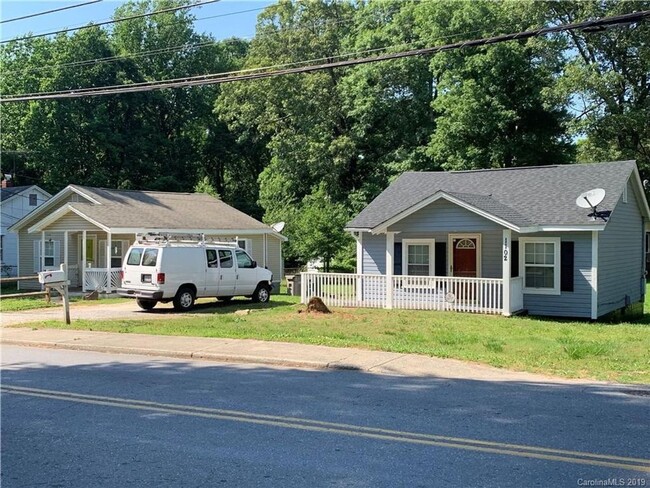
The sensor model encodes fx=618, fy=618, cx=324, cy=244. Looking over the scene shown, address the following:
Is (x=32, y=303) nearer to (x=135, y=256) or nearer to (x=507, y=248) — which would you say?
(x=135, y=256)

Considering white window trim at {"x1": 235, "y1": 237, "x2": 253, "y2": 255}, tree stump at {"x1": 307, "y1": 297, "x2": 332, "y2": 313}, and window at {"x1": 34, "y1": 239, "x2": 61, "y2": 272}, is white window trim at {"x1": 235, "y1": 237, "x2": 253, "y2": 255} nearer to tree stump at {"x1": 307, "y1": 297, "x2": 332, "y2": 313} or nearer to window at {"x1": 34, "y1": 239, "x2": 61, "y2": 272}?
window at {"x1": 34, "y1": 239, "x2": 61, "y2": 272}

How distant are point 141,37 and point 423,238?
4247cm

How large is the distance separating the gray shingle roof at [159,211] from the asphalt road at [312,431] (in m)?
17.5

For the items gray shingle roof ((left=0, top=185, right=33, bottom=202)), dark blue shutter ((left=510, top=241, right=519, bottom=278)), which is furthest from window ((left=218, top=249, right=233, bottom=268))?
gray shingle roof ((left=0, top=185, right=33, bottom=202))

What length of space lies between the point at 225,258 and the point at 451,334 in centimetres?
919

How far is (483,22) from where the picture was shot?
36.8m

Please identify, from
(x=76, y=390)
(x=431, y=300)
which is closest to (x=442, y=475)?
(x=76, y=390)

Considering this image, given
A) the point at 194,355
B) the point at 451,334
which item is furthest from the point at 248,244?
the point at 194,355

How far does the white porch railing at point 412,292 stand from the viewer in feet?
62.1

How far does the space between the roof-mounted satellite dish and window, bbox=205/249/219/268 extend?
11587 mm

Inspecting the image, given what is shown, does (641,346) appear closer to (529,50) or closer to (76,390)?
(76,390)

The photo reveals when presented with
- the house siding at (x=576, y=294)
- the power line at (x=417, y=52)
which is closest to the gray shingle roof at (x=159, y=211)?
the power line at (x=417, y=52)

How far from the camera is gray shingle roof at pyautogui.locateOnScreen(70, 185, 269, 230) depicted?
2642cm

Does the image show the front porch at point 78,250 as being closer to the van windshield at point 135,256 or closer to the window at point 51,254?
the window at point 51,254
